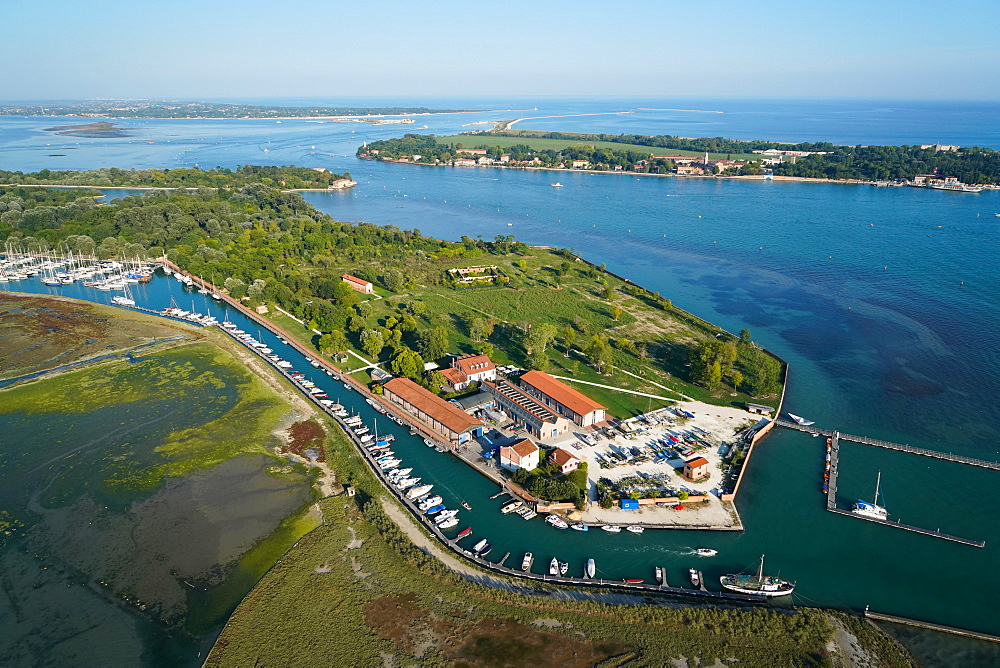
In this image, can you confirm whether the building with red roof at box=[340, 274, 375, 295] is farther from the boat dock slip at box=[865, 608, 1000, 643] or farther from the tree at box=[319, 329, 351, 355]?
the boat dock slip at box=[865, 608, 1000, 643]

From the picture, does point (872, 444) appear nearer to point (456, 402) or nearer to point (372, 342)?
→ point (456, 402)

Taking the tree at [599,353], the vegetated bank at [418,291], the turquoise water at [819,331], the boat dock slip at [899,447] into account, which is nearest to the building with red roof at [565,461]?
the turquoise water at [819,331]

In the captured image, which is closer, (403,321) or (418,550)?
(418,550)

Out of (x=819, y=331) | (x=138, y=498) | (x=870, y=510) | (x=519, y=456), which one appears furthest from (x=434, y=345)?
(x=819, y=331)

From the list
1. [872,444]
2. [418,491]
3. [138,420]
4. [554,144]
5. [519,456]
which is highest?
[554,144]

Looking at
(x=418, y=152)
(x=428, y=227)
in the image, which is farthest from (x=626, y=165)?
(x=428, y=227)

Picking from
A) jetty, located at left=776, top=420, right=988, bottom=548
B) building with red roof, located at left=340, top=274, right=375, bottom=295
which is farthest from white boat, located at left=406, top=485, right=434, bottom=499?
building with red roof, located at left=340, top=274, right=375, bottom=295

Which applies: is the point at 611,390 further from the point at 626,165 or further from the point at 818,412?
the point at 626,165

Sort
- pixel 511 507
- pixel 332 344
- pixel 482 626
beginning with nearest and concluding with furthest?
pixel 482 626 < pixel 511 507 < pixel 332 344
